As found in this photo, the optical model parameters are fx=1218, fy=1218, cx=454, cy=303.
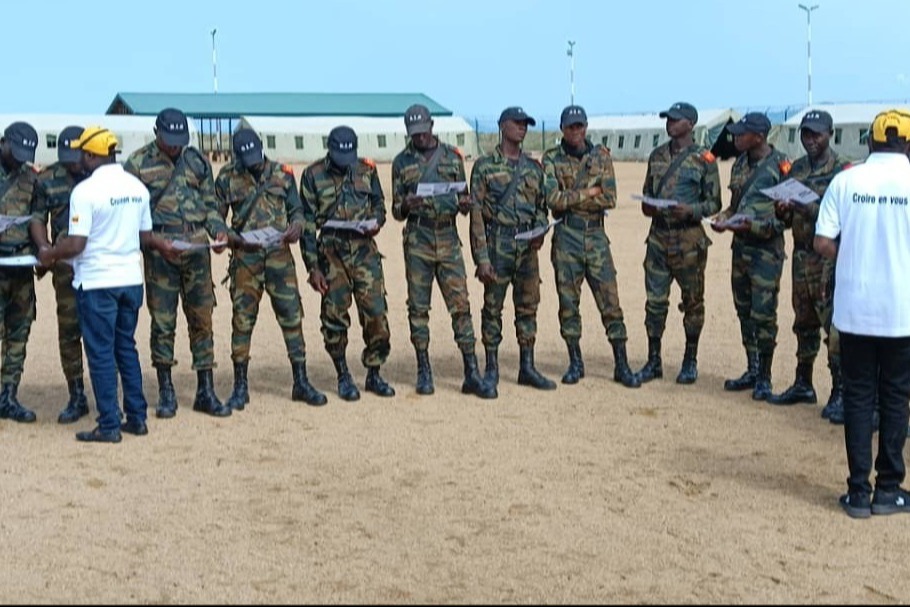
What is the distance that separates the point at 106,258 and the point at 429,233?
Answer: 8.66 ft

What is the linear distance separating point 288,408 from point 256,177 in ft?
5.92

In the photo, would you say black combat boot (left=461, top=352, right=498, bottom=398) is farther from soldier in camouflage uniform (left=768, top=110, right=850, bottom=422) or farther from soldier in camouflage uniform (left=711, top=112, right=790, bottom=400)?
soldier in camouflage uniform (left=768, top=110, right=850, bottom=422)

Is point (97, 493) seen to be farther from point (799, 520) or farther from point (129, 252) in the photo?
point (799, 520)

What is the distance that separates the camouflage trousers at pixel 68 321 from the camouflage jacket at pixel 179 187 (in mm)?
759

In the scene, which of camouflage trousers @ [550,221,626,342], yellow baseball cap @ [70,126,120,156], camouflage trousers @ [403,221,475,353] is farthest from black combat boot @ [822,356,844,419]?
yellow baseball cap @ [70,126,120,156]

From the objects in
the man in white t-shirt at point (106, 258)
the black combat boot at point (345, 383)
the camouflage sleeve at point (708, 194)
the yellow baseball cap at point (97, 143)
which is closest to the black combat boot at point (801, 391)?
the camouflage sleeve at point (708, 194)

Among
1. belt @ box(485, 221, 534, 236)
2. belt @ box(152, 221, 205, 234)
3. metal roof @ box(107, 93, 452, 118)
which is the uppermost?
metal roof @ box(107, 93, 452, 118)

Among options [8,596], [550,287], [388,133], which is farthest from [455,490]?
[388,133]

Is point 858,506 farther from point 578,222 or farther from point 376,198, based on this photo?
point 376,198

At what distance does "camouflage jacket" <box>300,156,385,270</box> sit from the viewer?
9.43 meters

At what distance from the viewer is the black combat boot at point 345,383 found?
9.73 m

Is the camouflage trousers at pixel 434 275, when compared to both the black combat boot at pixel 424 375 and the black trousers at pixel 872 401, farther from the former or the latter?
the black trousers at pixel 872 401

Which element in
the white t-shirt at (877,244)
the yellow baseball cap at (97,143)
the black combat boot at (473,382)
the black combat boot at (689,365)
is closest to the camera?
the white t-shirt at (877,244)

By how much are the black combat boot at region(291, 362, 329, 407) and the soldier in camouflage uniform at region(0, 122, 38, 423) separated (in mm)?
1998
